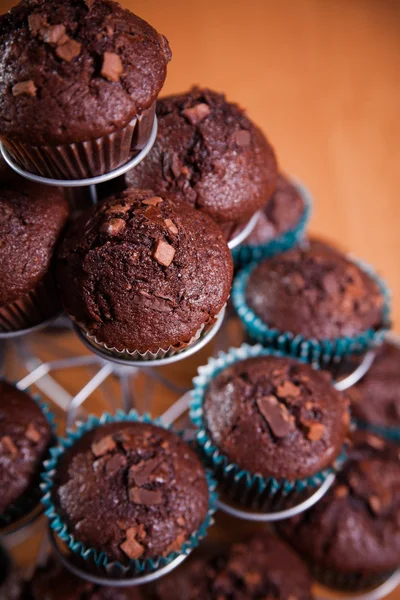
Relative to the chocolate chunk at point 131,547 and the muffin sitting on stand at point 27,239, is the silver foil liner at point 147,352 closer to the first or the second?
the muffin sitting on stand at point 27,239

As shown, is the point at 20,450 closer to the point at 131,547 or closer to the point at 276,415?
the point at 131,547

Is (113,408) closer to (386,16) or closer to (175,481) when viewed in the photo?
(175,481)

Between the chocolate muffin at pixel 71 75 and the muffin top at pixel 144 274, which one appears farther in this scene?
the muffin top at pixel 144 274

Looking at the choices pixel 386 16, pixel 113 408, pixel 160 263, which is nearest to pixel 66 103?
pixel 160 263

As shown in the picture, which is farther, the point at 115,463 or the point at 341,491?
the point at 341,491

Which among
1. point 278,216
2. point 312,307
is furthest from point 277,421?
point 278,216

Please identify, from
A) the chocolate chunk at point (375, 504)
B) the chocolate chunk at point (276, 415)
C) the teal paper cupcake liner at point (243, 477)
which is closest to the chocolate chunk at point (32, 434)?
the teal paper cupcake liner at point (243, 477)

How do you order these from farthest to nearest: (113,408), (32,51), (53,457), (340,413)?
(113,408) < (340,413) < (53,457) < (32,51)
